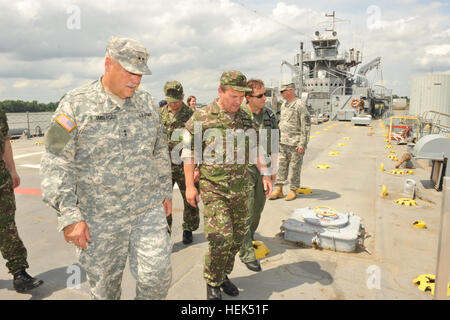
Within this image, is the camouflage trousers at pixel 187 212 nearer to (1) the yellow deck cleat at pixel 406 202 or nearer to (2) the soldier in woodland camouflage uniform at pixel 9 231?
(2) the soldier in woodland camouflage uniform at pixel 9 231

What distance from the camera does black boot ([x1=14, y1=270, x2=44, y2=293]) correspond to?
2.72 metres

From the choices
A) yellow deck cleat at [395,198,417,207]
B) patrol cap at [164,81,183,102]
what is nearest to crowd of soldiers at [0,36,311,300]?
patrol cap at [164,81,183,102]

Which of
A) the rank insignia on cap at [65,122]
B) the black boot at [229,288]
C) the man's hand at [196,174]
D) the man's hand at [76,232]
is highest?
the rank insignia on cap at [65,122]

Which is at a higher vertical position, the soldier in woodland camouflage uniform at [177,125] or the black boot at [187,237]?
the soldier in woodland camouflage uniform at [177,125]

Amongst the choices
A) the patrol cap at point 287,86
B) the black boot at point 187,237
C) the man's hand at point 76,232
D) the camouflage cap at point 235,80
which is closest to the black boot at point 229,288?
the black boot at point 187,237

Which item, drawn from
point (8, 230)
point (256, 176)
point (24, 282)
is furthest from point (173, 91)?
point (24, 282)

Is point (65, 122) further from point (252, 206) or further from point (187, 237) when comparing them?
point (187, 237)

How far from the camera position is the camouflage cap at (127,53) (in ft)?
5.87

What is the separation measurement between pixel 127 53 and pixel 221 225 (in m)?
1.40

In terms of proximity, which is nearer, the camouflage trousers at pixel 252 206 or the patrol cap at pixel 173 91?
the camouflage trousers at pixel 252 206

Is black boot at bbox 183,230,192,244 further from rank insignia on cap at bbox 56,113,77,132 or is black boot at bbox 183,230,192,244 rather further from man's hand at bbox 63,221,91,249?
rank insignia on cap at bbox 56,113,77,132

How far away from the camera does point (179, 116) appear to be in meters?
3.68

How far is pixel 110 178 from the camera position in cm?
Result: 187

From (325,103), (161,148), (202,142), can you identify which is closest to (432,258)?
(202,142)
